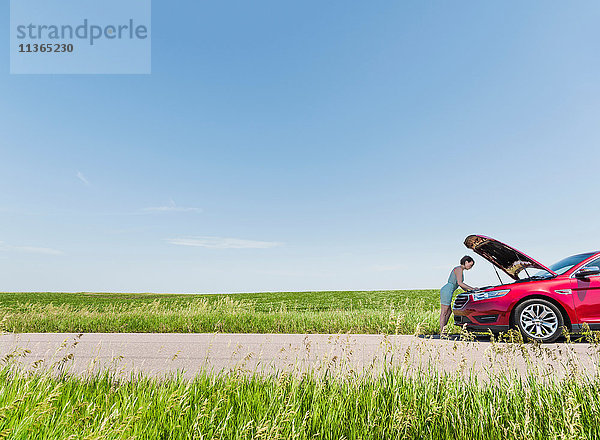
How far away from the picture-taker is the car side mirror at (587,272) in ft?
28.0

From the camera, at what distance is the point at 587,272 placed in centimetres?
854

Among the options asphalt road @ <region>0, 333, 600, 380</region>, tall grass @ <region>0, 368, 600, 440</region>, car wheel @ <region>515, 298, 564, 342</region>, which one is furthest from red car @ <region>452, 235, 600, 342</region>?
tall grass @ <region>0, 368, 600, 440</region>

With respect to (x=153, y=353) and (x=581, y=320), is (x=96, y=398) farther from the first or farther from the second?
(x=581, y=320)

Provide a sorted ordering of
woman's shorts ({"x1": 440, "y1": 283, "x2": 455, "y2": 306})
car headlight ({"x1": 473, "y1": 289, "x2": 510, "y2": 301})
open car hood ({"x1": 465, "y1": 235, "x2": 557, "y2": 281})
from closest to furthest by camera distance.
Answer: car headlight ({"x1": 473, "y1": 289, "x2": 510, "y2": 301}) < open car hood ({"x1": 465, "y1": 235, "x2": 557, "y2": 281}) < woman's shorts ({"x1": 440, "y1": 283, "x2": 455, "y2": 306})

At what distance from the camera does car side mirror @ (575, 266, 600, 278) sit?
853 centimetres

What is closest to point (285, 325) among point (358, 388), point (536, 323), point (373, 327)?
point (373, 327)

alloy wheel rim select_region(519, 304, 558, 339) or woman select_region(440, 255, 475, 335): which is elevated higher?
woman select_region(440, 255, 475, 335)

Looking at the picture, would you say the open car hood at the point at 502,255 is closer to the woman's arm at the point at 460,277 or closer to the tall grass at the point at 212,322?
the woman's arm at the point at 460,277

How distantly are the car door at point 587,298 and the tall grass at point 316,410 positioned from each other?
5.33 m

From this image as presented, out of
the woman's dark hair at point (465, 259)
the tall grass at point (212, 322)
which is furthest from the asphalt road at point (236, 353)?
the woman's dark hair at point (465, 259)

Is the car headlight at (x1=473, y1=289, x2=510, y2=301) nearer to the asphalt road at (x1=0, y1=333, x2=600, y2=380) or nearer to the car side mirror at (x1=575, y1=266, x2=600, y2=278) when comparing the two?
the asphalt road at (x1=0, y1=333, x2=600, y2=380)

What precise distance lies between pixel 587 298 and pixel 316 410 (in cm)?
785

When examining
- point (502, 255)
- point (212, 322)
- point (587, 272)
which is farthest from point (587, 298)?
point (212, 322)

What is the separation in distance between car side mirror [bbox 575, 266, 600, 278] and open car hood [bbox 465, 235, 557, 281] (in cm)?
45
